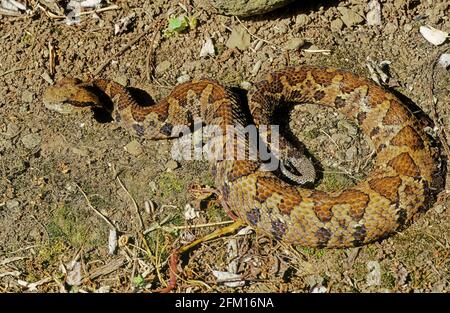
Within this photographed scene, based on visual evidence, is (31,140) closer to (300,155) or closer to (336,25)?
(300,155)

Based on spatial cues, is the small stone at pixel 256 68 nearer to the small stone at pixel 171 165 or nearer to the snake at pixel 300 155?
the snake at pixel 300 155

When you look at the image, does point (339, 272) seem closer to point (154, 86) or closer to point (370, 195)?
point (370, 195)

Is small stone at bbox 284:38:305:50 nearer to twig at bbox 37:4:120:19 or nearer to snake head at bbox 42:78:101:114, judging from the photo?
twig at bbox 37:4:120:19

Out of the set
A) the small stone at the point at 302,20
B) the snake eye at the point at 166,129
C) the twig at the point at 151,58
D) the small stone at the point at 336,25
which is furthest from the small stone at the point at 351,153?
the twig at the point at 151,58

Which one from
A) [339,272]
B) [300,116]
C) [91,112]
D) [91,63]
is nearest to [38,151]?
[91,112]

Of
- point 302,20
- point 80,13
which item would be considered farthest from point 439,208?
point 80,13
